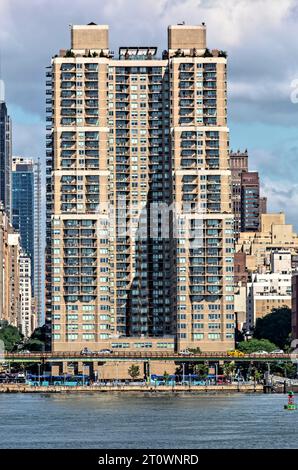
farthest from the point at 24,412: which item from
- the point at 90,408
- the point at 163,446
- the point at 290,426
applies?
the point at 163,446
